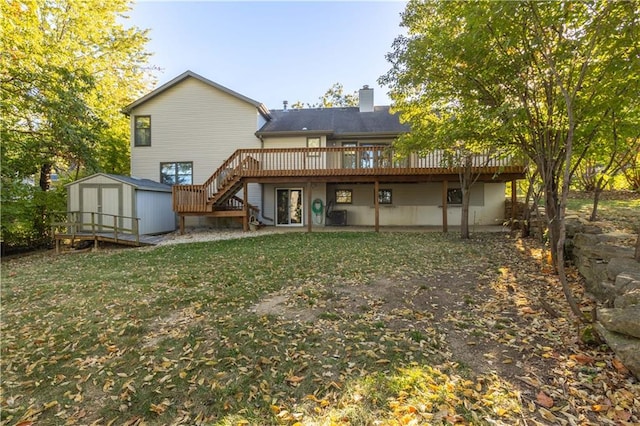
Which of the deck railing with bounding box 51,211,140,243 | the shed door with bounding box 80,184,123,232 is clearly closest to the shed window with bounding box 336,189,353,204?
the deck railing with bounding box 51,211,140,243

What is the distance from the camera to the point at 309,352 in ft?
11.3

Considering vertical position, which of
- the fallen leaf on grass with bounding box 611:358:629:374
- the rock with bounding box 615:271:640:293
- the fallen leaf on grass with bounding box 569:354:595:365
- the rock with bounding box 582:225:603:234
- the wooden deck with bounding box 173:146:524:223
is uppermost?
the wooden deck with bounding box 173:146:524:223

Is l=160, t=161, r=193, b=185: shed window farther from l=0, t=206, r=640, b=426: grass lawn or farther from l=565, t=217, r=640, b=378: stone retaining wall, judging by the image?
l=565, t=217, r=640, b=378: stone retaining wall

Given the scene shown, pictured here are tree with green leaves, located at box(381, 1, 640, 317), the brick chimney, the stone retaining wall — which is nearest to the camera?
the stone retaining wall

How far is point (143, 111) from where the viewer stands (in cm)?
1608

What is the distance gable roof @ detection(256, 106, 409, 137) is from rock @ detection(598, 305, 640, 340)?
A: 12611 mm

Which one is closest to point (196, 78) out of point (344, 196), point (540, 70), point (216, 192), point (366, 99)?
point (216, 192)

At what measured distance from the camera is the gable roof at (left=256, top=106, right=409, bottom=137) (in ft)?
49.5

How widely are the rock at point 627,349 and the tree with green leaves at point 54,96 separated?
1599 centimetres

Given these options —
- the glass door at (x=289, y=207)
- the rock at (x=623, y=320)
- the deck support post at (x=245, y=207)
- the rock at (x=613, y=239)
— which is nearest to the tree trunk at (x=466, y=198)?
the rock at (x=613, y=239)

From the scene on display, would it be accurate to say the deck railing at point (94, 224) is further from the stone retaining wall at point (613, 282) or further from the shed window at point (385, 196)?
the stone retaining wall at point (613, 282)

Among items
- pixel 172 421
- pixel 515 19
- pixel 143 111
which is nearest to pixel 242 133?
pixel 143 111

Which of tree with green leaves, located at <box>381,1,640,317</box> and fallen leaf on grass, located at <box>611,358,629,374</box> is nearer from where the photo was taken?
fallen leaf on grass, located at <box>611,358,629,374</box>

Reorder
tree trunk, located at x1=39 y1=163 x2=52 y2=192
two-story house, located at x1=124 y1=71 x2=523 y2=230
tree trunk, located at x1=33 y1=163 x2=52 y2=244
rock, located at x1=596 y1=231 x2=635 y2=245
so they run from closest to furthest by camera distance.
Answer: rock, located at x1=596 y1=231 x2=635 y2=245
tree trunk, located at x1=33 y1=163 x2=52 y2=244
two-story house, located at x1=124 y1=71 x2=523 y2=230
tree trunk, located at x1=39 y1=163 x2=52 y2=192
